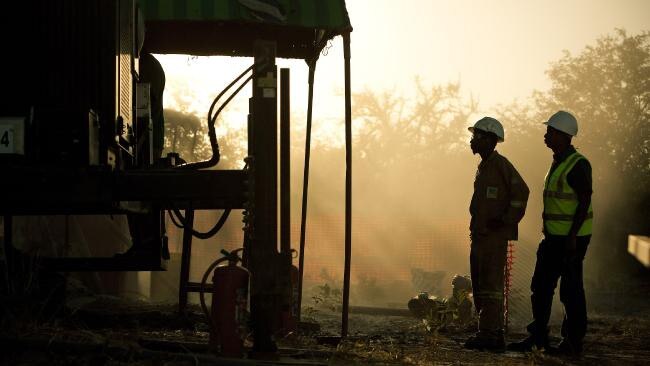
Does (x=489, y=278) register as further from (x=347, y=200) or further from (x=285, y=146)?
(x=285, y=146)

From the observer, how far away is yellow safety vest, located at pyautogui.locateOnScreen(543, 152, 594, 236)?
8.92 meters

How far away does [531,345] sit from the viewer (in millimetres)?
9273

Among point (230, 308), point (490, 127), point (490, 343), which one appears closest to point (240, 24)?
point (490, 127)

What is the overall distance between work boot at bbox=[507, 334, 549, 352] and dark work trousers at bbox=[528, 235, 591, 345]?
1 centimetres

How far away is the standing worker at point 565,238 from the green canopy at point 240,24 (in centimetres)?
282

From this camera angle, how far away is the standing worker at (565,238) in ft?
29.1

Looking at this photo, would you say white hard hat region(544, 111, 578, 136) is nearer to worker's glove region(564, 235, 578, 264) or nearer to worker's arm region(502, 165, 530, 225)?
worker's arm region(502, 165, 530, 225)

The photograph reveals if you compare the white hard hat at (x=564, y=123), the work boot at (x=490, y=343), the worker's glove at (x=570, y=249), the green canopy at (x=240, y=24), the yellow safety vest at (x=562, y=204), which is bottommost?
the work boot at (x=490, y=343)

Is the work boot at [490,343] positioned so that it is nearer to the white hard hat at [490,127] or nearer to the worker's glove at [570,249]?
the worker's glove at [570,249]

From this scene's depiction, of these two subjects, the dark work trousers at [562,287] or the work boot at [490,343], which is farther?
the work boot at [490,343]

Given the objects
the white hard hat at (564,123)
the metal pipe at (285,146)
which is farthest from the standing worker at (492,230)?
the metal pipe at (285,146)

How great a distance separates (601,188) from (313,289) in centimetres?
1500

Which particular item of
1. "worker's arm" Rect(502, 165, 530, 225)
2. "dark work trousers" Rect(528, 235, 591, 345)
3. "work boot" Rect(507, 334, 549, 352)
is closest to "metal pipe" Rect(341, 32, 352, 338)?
"worker's arm" Rect(502, 165, 530, 225)

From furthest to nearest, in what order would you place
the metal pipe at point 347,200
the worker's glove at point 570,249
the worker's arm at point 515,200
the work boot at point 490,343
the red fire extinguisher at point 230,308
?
the metal pipe at point 347,200
the work boot at point 490,343
the worker's arm at point 515,200
the worker's glove at point 570,249
the red fire extinguisher at point 230,308
